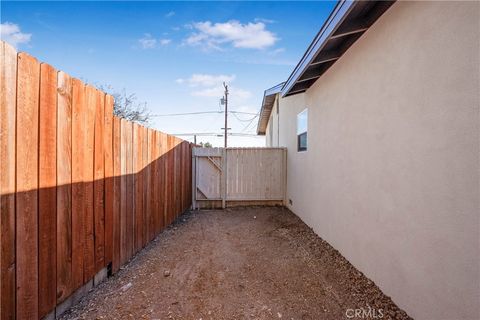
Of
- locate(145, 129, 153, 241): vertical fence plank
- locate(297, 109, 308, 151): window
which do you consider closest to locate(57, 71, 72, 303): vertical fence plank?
locate(145, 129, 153, 241): vertical fence plank

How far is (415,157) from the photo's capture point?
1991 mm

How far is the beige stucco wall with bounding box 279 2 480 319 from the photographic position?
60.4 inches

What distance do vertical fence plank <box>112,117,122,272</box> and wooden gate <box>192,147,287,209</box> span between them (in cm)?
407

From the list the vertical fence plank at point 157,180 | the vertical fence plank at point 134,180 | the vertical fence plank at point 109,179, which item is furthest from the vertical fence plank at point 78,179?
the vertical fence plank at point 157,180

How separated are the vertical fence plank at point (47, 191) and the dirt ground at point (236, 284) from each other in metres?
0.43

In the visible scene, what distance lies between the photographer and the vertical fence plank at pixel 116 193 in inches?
110

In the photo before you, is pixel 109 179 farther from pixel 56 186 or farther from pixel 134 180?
pixel 56 186

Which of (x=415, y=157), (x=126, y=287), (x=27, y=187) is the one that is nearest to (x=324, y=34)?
(x=415, y=157)

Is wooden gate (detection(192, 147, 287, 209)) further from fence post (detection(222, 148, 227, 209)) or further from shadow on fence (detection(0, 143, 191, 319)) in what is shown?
shadow on fence (detection(0, 143, 191, 319))

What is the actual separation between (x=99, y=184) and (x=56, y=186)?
0.62m

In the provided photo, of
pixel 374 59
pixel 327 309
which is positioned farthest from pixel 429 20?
pixel 327 309

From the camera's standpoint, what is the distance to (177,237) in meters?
4.29

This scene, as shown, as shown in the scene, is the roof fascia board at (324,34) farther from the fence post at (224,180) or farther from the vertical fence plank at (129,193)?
the fence post at (224,180)

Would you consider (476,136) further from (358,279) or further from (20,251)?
(20,251)
